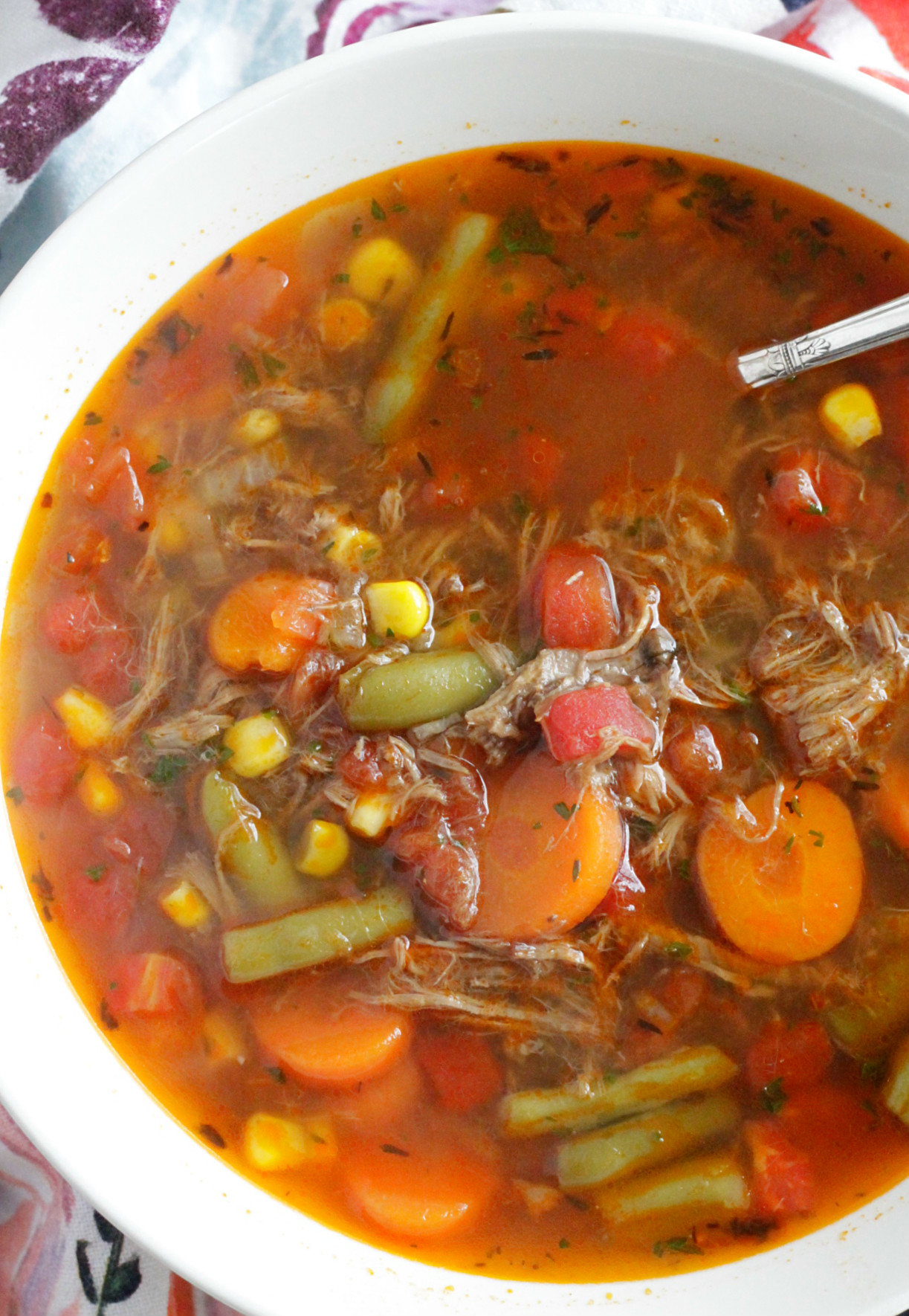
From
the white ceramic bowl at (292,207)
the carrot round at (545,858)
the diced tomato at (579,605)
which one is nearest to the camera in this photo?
the white ceramic bowl at (292,207)

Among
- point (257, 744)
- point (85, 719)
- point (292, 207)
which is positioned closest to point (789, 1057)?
point (257, 744)

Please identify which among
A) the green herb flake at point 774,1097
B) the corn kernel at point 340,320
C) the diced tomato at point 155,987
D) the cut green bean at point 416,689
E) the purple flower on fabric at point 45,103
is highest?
the purple flower on fabric at point 45,103

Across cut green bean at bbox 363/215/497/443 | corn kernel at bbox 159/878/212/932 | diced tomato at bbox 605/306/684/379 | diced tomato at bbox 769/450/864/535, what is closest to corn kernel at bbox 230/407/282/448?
cut green bean at bbox 363/215/497/443

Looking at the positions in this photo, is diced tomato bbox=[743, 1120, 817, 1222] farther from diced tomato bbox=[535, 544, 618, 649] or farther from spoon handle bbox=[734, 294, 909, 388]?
spoon handle bbox=[734, 294, 909, 388]

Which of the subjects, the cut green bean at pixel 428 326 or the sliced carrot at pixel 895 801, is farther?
the cut green bean at pixel 428 326

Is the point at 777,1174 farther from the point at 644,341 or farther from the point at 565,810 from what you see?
the point at 644,341

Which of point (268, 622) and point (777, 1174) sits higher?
point (268, 622)

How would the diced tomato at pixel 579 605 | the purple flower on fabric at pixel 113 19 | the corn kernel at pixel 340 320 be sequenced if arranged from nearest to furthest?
the diced tomato at pixel 579 605 < the corn kernel at pixel 340 320 < the purple flower on fabric at pixel 113 19

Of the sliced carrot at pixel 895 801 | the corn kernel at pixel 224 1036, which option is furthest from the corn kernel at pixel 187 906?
the sliced carrot at pixel 895 801

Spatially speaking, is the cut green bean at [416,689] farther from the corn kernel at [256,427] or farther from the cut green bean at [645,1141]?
the cut green bean at [645,1141]
